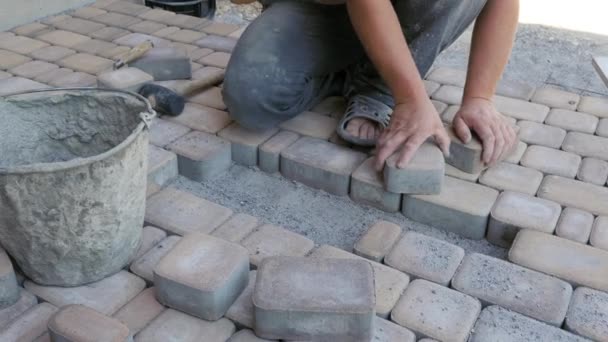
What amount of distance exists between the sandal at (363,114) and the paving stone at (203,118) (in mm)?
398

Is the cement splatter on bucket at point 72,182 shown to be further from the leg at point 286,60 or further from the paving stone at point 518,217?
the paving stone at point 518,217

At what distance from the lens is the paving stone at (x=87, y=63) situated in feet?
8.43

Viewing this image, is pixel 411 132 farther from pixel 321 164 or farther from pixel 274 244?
pixel 274 244

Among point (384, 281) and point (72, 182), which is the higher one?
point (72, 182)

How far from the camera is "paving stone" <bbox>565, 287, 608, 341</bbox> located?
148cm

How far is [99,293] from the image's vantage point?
1.54 metres

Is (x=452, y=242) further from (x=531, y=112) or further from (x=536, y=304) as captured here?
(x=531, y=112)

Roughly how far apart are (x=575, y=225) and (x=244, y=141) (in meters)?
1.03

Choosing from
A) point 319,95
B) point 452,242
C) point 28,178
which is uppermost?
point 28,178

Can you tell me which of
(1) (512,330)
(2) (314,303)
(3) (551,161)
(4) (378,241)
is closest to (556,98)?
(3) (551,161)

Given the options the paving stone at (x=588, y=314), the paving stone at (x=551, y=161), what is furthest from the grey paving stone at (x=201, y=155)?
the paving stone at (x=588, y=314)

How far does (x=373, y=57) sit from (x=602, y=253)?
2.74ft

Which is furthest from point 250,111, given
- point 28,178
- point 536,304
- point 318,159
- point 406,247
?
point 536,304

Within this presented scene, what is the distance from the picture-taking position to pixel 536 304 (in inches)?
60.9
